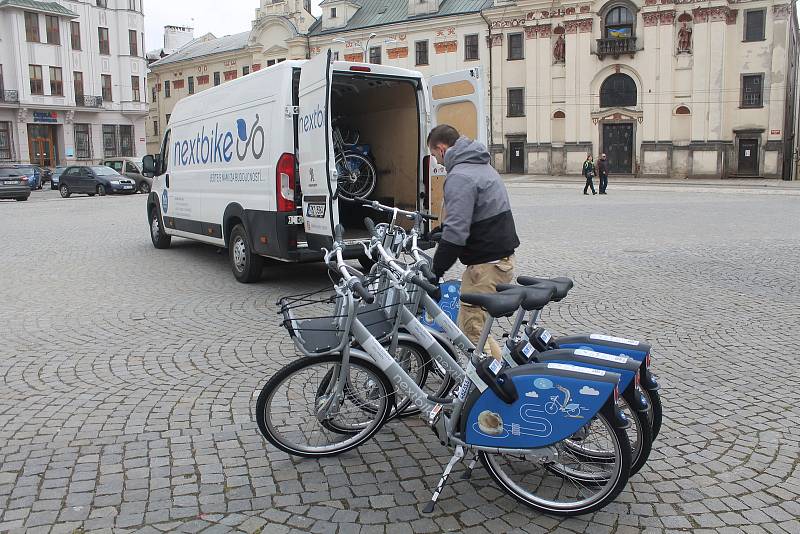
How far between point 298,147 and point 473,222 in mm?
4524

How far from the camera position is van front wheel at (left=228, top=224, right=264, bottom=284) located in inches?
396

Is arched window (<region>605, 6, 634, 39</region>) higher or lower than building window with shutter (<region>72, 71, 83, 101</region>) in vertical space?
higher

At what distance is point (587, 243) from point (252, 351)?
899 centimetres

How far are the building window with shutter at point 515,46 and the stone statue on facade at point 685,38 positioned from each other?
10206mm

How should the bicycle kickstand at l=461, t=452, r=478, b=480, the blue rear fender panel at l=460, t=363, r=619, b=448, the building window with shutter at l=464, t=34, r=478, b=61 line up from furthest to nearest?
1. the building window with shutter at l=464, t=34, r=478, b=61
2. the bicycle kickstand at l=461, t=452, r=478, b=480
3. the blue rear fender panel at l=460, t=363, r=619, b=448

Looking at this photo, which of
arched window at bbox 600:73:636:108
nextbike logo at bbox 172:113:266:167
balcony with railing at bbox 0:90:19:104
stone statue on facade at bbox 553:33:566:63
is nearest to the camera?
nextbike logo at bbox 172:113:266:167

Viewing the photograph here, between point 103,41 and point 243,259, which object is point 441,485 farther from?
point 103,41

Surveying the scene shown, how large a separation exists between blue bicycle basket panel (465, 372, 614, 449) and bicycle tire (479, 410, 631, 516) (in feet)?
0.34

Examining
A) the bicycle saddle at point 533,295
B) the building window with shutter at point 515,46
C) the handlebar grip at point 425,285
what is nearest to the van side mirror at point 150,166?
the handlebar grip at point 425,285

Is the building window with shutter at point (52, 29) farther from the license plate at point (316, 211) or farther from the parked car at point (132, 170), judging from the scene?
the license plate at point (316, 211)

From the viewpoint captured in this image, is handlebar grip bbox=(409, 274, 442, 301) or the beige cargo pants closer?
handlebar grip bbox=(409, 274, 442, 301)

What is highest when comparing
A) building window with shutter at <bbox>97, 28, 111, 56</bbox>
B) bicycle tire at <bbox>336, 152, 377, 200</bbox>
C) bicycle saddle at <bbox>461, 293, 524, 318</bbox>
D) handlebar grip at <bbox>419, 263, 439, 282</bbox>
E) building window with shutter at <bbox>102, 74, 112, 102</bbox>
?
building window with shutter at <bbox>97, 28, 111, 56</bbox>

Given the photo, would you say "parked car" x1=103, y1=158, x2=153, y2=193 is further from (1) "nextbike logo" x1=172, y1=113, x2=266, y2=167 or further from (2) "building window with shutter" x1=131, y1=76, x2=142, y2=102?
(1) "nextbike logo" x1=172, y1=113, x2=266, y2=167

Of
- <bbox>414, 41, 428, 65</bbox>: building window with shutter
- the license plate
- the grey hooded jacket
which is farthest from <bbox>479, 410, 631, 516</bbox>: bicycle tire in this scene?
<bbox>414, 41, 428, 65</bbox>: building window with shutter
